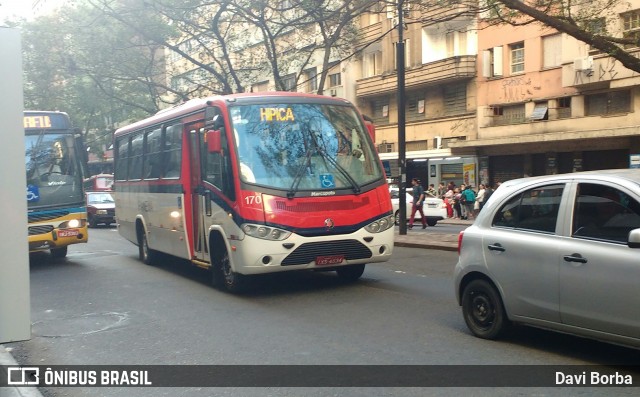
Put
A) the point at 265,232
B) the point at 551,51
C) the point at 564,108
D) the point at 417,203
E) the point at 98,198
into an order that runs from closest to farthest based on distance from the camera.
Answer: the point at 265,232
the point at 417,203
the point at 564,108
the point at 98,198
the point at 551,51

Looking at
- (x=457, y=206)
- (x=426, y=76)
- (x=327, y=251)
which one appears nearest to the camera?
(x=327, y=251)

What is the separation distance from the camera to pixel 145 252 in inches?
581

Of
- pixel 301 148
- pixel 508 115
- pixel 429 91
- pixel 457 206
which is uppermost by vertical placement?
pixel 429 91

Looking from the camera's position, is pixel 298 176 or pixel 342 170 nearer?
pixel 298 176

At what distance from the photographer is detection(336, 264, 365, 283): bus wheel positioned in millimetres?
11094

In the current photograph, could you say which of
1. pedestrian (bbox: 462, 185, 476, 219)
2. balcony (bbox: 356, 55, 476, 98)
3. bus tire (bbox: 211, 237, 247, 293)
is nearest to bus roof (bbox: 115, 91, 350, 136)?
bus tire (bbox: 211, 237, 247, 293)

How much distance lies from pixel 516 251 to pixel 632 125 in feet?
75.9

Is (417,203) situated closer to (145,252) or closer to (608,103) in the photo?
(608,103)

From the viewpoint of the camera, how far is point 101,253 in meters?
17.7

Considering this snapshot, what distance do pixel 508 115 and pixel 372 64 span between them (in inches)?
426

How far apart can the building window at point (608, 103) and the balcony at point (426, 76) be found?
6.74 m

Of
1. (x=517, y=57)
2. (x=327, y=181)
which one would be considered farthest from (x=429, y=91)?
(x=327, y=181)

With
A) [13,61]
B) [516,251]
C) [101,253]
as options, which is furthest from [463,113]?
[13,61]

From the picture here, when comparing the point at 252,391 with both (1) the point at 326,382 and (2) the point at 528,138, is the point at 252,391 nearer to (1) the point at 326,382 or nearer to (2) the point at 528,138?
(1) the point at 326,382
